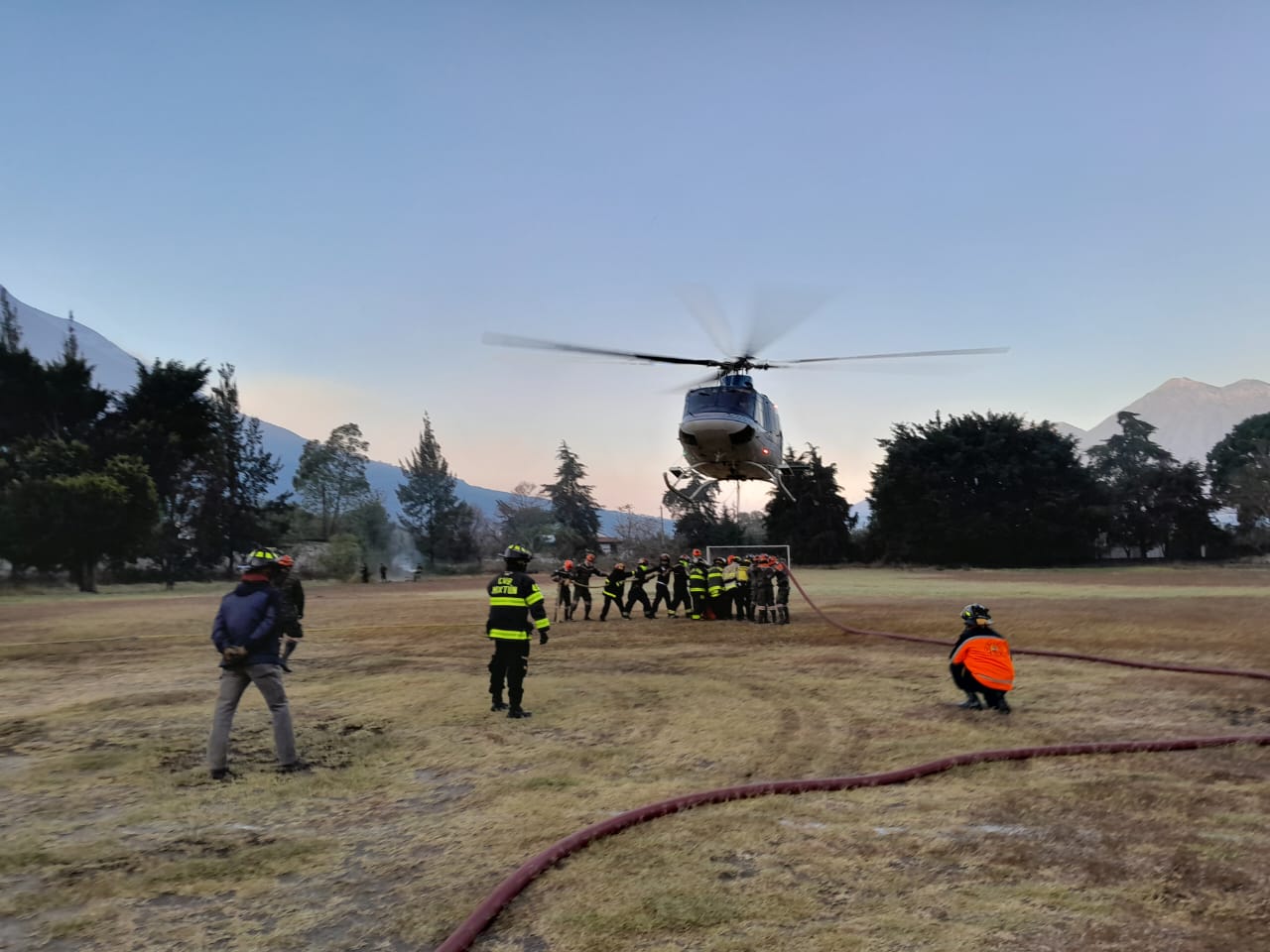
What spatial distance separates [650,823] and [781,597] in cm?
1448

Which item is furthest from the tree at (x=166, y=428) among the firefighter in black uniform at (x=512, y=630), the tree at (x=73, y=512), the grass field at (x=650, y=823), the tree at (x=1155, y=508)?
the tree at (x=1155, y=508)

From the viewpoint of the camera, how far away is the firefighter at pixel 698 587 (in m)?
20.3

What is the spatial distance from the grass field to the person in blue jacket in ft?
0.85

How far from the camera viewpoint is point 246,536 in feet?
195

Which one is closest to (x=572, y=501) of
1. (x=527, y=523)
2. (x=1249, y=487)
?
(x=527, y=523)

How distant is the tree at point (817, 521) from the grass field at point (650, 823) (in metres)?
53.4

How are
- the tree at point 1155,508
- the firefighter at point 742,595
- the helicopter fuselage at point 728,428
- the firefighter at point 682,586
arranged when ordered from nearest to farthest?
the firefighter at point 742,595
the helicopter fuselage at point 728,428
the firefighter at point 682,586
the tree at point 1155,508

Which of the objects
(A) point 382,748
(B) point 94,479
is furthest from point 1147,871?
(B) point 94,479

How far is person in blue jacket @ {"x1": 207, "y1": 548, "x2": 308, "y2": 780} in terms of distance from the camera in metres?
6.78

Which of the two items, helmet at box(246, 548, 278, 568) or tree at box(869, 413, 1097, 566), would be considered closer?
helmet at box(246, 548, 278, 568)

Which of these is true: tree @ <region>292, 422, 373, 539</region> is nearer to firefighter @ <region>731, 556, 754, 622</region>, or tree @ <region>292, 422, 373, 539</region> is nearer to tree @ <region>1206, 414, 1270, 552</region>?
firefighter @ <region>731, 556, 754, 622</region>

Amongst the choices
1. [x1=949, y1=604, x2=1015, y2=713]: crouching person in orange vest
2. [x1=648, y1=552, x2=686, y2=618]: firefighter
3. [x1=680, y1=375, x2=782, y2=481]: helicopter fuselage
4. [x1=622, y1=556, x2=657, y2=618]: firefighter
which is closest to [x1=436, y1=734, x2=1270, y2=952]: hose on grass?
[x1=949, y1=604, x2=1015, y2=713]: crouching person in orange vest

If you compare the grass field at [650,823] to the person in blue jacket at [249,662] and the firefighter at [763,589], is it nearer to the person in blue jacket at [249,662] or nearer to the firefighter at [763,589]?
the person in blue jacket at [249,662]

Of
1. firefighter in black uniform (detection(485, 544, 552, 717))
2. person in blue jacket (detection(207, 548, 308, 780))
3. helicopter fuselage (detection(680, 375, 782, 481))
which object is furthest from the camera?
helicopter fuselage (detection(680, 375, 782, 481))
